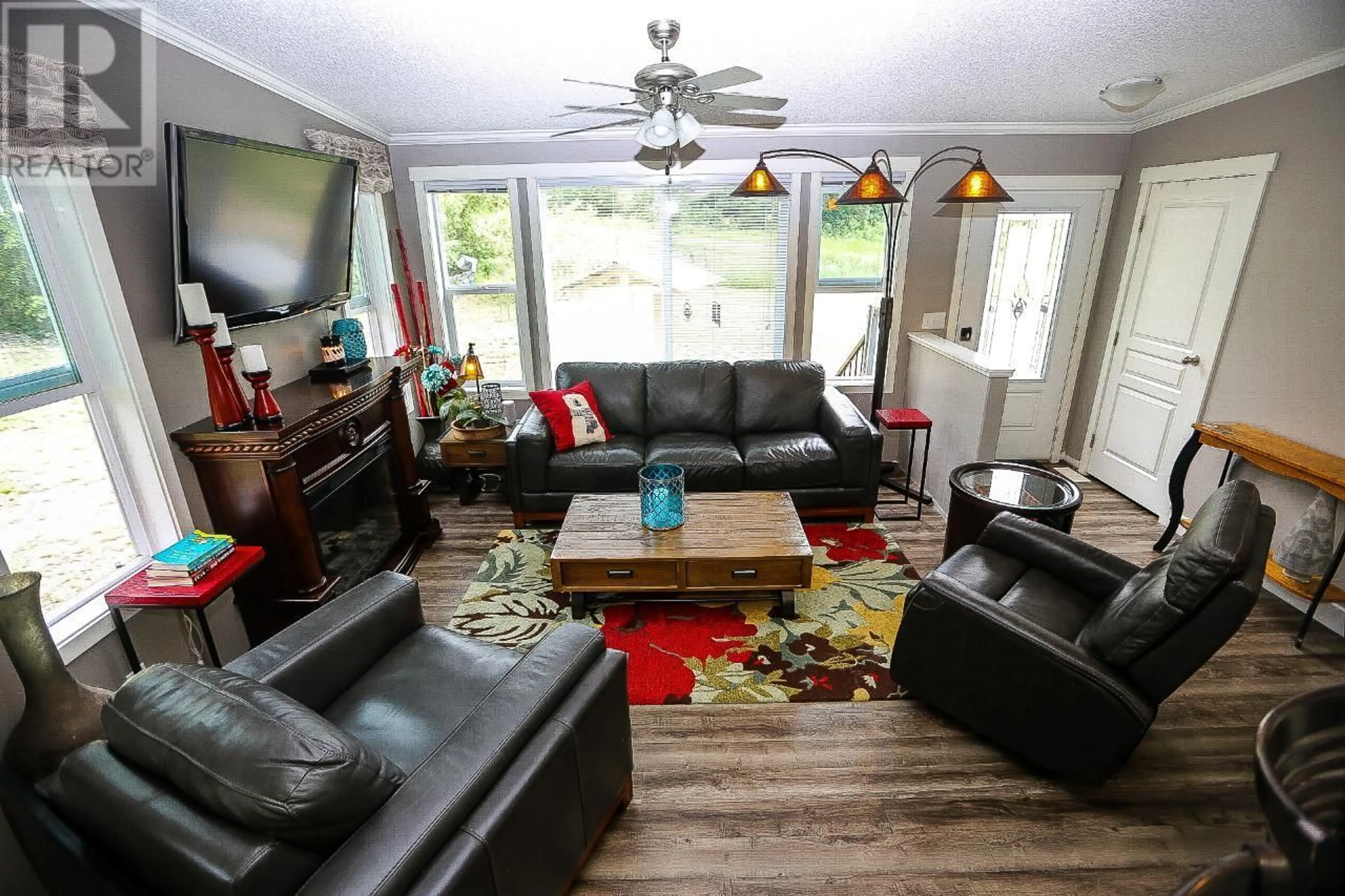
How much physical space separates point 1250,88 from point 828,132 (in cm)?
209

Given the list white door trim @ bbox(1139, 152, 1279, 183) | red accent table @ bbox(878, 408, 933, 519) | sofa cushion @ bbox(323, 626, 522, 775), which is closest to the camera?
sofa cushion @ bbox(323, 626, 522, 775)

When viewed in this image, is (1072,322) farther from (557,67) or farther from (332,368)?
(332,368)

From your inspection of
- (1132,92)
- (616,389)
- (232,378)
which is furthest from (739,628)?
(1132,92)

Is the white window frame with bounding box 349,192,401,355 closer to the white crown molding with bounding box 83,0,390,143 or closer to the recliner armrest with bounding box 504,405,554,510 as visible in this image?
the white crown molding with bounding box 83,0,390,143

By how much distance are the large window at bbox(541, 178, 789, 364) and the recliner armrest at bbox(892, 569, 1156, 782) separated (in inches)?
105

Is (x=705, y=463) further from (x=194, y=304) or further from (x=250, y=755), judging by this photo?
(x=250, y=755)

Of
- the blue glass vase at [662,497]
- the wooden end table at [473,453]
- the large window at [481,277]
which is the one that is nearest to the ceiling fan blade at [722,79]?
the blue glass vase at [662,497]

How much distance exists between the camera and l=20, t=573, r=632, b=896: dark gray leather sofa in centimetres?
107

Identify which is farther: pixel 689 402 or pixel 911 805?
pixel 689 402

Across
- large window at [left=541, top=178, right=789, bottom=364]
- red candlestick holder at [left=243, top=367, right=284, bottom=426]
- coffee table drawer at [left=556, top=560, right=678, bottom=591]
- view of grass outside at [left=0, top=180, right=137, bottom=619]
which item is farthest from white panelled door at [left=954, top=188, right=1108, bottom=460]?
view of grass outside at [left=0, top=180, right=137, bottom=619]

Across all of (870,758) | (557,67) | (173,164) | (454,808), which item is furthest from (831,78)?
(454,808)

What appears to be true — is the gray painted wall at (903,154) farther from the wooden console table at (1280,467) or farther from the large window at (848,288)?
the wooden console table at (1280,467)

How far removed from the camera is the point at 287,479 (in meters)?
2.27

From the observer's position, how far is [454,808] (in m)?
1.20
